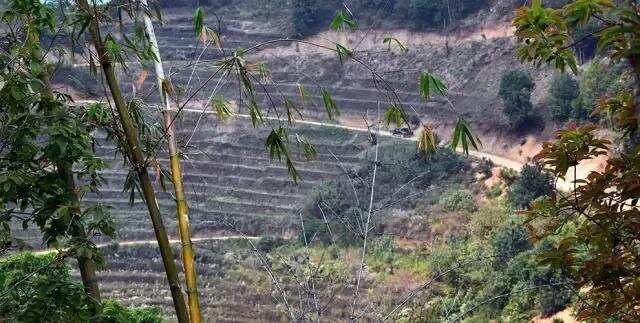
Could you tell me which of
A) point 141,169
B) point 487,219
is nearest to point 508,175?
point 487,219

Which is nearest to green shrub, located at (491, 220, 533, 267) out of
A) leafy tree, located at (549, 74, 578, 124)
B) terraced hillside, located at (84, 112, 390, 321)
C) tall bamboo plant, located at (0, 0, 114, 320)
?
terraced hillside, located at (84, 112, 390, 321)

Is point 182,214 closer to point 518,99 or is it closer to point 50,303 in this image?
point 50,303

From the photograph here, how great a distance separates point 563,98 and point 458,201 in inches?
206

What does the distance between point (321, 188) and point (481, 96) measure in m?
9.01

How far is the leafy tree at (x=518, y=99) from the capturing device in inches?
997

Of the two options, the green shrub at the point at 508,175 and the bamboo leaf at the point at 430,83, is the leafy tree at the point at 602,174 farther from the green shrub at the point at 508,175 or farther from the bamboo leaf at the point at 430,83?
the green shrub at the point at 508,175

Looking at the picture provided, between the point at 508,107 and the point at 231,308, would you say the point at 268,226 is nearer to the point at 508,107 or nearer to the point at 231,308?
the point at 231,308

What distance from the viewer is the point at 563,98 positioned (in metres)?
23.7

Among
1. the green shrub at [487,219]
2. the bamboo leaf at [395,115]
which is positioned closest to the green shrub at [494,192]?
the green shrub at [487,219]

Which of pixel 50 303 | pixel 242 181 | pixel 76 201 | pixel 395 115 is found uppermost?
pixel 395 115

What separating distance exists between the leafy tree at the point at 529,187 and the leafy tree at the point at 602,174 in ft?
52.1

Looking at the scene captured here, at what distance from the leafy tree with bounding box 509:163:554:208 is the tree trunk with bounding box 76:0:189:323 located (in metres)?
16.9

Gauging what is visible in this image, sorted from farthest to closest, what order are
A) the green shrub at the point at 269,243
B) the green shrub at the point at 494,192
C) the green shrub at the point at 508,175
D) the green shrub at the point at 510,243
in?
1. the green shrub at the point at 269,243
2. the green shrub at the point at 494,192
3. the green shrub at the point at 508,175
4. the green shrub at the point at 510,243

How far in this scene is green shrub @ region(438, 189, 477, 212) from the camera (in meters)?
21.3
